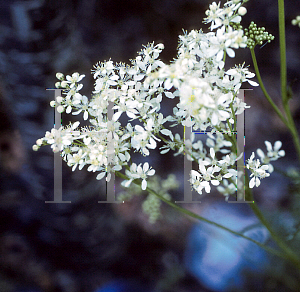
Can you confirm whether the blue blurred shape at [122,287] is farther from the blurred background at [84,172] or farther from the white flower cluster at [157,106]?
the white flower cluster at [157,106]

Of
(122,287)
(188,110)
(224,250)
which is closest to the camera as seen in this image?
(188,110)

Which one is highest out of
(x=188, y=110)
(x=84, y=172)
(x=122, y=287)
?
(x=188, y=110)

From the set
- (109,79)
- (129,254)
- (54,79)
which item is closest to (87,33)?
(54,79)

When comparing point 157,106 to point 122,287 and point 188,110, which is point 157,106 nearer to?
point 188,110

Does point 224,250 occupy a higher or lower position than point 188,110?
lower

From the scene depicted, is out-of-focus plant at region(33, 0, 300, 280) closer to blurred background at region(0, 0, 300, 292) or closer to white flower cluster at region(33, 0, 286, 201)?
white flower cluster at region(33, 0, 286, 201)

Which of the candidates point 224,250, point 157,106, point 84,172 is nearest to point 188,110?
point 157,106
